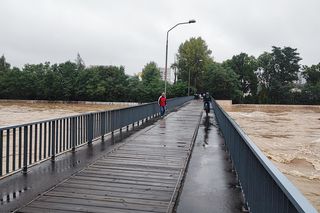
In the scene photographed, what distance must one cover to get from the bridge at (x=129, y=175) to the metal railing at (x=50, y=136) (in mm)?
23

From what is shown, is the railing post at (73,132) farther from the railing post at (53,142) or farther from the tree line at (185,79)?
the tree line at (185,79)

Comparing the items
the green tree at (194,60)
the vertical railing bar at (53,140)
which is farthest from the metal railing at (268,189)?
the green tree at (194,60)

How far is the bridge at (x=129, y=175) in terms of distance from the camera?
5.28m

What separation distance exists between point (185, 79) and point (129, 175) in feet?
317

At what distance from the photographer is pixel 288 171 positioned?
17.1 meters

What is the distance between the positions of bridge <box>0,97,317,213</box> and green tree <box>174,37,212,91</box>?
90.1 metres

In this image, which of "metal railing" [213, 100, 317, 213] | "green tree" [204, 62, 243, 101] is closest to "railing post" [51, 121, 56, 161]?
"metal railing" [213, 100, 317, 213]

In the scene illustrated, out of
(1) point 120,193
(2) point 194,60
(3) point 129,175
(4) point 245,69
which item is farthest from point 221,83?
(1) point 120,193

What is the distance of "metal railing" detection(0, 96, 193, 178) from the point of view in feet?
24.9

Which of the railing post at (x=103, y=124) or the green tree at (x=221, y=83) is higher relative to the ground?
the green tree at (x=221, y=83)

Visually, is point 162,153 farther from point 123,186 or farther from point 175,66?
point 175,66

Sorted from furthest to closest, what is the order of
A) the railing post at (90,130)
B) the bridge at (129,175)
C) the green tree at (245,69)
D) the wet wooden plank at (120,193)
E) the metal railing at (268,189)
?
1. the green tree at (245,69)
2. the railing post at (90,130)
3. the wet wooden plank at (120,193)
4. the bridge at (129,175)
5. the metal railing at (268,189)

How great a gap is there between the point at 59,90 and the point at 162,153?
79740mm

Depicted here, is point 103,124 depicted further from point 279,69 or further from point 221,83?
point 279,69
